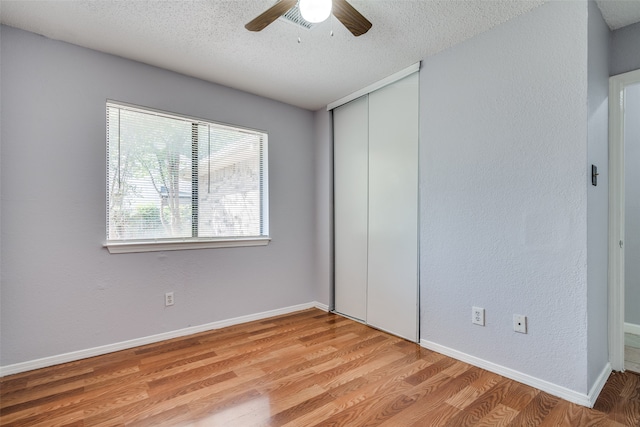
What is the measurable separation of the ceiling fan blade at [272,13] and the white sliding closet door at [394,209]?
1474 mm

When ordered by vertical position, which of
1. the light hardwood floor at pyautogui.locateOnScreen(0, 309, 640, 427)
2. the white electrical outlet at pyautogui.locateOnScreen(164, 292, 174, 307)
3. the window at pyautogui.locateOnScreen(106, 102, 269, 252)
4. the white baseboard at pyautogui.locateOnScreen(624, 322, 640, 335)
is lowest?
the light hardwood floor at pyautogui.locateOnScreen(0, 309, 640, 427)

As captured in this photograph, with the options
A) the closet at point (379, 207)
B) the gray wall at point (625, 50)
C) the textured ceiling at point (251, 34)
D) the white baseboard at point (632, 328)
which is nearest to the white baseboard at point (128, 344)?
the closet at point (379, 207)

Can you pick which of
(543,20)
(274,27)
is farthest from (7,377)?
(543,20)

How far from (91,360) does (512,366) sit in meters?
3.07

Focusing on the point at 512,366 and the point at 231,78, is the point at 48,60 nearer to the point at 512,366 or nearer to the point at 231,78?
the point at 231,78

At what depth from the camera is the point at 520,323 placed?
6.88 ft

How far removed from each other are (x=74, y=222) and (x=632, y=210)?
4871mm

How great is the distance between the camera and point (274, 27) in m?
2.22

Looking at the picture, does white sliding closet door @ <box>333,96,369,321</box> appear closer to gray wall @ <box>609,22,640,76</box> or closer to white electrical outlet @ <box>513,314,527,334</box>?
white electrical outlet @ <box>513,314,527,334</box>

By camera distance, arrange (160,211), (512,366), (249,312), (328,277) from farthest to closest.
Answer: (328,277) → (249,312) → (160,211) → (512,366)

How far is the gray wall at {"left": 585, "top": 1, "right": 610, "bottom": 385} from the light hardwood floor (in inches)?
13.3

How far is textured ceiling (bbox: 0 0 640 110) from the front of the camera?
2020mm

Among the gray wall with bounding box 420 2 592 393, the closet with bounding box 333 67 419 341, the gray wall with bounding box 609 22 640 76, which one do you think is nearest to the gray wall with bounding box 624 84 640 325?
the gray wall with bounding box 609 22 640 76

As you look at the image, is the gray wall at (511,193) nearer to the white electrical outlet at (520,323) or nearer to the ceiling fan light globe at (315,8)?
the white electrical outlet at (520,323)
